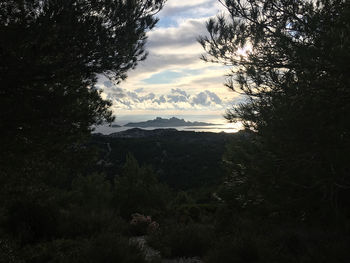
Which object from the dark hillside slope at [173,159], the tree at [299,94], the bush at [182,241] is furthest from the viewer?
the dark hillside slope at [173,159]

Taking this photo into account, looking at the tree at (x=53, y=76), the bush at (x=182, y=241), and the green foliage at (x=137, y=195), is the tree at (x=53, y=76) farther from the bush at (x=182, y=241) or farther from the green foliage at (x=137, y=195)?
the green foliage at (x=137, y=195)

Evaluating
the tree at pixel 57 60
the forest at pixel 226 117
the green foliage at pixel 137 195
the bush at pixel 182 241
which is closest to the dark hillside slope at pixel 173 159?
the green foliage at pixel 137 195

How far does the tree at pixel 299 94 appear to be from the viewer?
181 inches

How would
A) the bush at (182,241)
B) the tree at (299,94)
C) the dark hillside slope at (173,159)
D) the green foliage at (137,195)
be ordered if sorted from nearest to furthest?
the tree at (299,94) < the bush at (182,241) < the green foliage at (137,195) < the dark hillside slope at (173,159)

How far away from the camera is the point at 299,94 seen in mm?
5145

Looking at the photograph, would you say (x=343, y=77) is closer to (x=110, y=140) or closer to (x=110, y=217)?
(x=110, y=217)

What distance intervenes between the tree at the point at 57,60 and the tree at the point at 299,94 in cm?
276

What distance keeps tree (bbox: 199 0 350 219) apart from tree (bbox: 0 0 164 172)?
2.76 meters

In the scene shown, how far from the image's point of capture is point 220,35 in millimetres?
7578

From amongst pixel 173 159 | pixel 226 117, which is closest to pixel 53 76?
pixel 226 117

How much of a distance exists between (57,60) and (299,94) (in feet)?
16.9

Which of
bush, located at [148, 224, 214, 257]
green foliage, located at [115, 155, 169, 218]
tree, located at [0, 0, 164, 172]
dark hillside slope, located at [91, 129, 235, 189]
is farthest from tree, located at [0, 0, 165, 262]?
dark hillside slope, located at [91, 129, 235, 189]

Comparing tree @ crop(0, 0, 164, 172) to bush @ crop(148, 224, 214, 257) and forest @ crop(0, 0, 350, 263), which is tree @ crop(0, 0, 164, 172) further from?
bush @ crop(148, 224, 214, 257)

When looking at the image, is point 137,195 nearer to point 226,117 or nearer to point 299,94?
point 226,117
